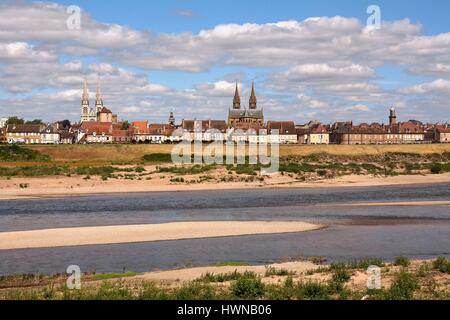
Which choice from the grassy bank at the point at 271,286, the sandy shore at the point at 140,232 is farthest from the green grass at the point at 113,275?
the sandy shore at the point at 140,232

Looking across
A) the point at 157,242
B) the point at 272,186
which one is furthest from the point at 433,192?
the point at 157,242

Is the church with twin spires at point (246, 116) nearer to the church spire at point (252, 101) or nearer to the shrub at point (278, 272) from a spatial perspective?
the church spire at point (252, 101)

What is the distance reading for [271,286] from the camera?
16.1 metres

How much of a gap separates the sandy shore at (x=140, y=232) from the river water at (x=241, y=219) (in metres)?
1.07

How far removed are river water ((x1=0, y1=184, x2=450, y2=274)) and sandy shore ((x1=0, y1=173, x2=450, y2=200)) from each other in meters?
3.38

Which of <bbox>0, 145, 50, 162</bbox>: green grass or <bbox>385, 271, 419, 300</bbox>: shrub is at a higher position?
<bbox>0, 145, 50, 162</bbox>: green grass

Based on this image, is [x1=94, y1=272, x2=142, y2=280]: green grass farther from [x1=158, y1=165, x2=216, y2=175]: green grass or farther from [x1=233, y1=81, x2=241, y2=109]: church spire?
[x1=233, y1=81, x2=241, y2=109]: church spire

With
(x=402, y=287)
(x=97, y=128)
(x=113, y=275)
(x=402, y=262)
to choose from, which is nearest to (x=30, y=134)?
(x=97, y=128)

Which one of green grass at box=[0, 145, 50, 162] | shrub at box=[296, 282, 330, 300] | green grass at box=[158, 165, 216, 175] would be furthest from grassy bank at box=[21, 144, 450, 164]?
shrub at box=[296, 282, 330, 300]

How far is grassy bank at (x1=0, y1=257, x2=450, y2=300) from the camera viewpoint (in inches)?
593

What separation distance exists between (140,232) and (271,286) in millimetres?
13658

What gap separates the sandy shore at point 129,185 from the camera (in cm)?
5163

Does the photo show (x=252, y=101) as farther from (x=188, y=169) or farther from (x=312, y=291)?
(x=312, y=291)

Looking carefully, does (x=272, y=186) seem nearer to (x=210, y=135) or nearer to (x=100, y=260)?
(x=100, y=260)
